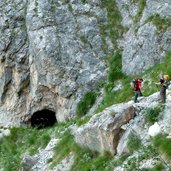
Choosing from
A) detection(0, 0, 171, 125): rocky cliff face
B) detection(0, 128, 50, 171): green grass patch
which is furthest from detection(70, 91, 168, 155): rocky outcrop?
detection(0, 0, 171, 125): rocky cliff face

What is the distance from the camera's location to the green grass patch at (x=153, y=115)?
2018 centimetres

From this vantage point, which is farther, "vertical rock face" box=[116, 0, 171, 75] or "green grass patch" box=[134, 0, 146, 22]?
"green grass patch" box=[134, 0, 146, 22]

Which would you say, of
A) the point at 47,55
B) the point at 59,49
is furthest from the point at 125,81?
the point at 47,55

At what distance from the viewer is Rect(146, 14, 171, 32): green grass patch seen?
34.3 m

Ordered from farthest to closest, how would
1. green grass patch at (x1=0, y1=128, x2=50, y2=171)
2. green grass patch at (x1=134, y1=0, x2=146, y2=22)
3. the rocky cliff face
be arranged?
green grass patch at (x1=134, y1=0, x2=146, y2=22), the rocky cliff face, green grass patch at (x1=0, y1=128, x2=50, y2=171)

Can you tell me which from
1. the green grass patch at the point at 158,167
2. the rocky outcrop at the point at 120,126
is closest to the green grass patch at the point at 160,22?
the rocky outcrop at the point at 120,126

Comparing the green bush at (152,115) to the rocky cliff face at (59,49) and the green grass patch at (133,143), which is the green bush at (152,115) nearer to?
the green grass patch at (133,143)

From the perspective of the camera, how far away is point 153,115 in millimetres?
20281

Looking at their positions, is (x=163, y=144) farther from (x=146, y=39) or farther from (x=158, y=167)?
(x=146, y=39)

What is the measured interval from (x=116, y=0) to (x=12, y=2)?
964 centimetres

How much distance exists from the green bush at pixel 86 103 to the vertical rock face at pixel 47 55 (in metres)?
0.66

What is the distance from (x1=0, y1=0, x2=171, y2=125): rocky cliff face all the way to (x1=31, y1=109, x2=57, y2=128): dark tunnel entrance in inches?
53.3

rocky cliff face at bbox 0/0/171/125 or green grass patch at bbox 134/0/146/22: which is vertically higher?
green grass patch at bbox 134/0/146/22

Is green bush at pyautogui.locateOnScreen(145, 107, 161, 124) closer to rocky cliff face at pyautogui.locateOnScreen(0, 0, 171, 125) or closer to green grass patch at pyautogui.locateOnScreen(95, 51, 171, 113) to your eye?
green grass patch at pyautogui.locateOnScreen(95, 51, 171, 113)
